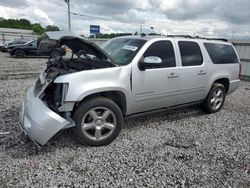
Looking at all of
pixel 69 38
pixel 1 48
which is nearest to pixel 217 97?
pixel 69 38

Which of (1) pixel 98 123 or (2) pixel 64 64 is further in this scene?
(2) pixel 64 64

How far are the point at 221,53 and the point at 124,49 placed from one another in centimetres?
254

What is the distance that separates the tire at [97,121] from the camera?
10.5ft

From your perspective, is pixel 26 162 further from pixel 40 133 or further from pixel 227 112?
pixel 227 112

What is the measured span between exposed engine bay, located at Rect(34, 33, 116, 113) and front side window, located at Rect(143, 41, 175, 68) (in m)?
0.83

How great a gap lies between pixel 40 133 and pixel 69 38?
143 centimetres

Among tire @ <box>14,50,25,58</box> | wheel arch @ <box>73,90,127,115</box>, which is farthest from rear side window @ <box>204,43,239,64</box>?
tire @ <box>14,50,25,58</box>

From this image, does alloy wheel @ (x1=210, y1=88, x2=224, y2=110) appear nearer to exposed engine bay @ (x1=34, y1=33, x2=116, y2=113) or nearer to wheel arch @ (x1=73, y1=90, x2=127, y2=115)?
wheel arch @ (x1=73, y1=90, x2=127, y2=115)

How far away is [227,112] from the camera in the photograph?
17.8ft

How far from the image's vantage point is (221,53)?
505 cm

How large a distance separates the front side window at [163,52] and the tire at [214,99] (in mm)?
1523

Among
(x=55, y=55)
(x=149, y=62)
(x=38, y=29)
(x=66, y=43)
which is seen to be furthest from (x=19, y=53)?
(x=38, y=29)

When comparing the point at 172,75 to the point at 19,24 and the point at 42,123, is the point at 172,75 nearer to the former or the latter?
Answer: the point at 42,123

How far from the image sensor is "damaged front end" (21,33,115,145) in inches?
116
